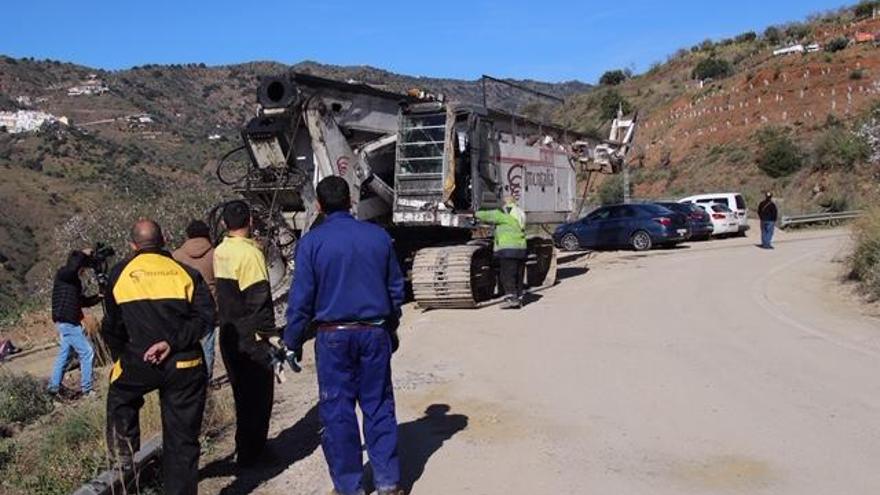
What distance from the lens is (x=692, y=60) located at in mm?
80250

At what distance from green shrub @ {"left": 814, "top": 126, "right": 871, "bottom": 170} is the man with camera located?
36286mm

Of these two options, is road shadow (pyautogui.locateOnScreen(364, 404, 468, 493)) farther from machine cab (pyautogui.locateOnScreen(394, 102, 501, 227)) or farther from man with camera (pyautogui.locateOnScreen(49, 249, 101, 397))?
machine cab (pyautogui.locateOnScreen(394, 102, 501, 227))

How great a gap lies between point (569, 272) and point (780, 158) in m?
30.0

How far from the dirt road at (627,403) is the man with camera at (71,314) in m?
→ 2.68

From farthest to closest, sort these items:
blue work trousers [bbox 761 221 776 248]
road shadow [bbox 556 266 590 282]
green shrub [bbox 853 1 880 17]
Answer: green shrub [bbox 853 1 880 17], blue work trousers [bbox 761 221 776 248], road shadow [bbox 556 266 590 282]

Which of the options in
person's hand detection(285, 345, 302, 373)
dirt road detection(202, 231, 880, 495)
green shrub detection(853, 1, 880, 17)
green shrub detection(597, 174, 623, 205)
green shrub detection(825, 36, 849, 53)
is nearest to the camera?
person's hand detection(285, 345, 302, 373)

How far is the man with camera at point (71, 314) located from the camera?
1059 centimetres

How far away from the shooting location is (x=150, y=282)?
5.54 meters

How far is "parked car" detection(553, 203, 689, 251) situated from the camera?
26938 mm

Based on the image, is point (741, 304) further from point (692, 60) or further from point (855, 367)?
point (692, 60)

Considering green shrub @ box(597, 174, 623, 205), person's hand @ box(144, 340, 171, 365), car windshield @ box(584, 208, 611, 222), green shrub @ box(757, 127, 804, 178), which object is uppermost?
green shrub @ box(757, 127, 804, 178)

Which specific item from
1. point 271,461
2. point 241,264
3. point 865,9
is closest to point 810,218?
point 271,461

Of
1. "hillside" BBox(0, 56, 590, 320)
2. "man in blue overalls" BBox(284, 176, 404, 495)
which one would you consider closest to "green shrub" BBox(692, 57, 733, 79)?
"hillside" BBox(0, 56, 590, 320)

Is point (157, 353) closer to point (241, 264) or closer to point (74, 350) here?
point (241, 264)
